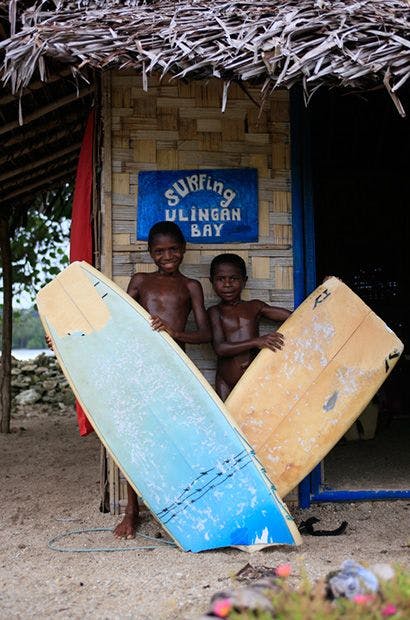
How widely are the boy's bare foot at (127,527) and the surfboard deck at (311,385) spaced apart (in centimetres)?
74

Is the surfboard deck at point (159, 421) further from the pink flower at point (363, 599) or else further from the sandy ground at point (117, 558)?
the pink flower at point (363, 599)

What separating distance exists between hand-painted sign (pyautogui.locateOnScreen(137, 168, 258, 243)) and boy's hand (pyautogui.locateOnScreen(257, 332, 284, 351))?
645 millimetres

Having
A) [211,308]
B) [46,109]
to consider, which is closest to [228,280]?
[211,308]

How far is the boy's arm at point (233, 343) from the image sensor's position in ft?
12.1

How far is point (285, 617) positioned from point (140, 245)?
2.42 m

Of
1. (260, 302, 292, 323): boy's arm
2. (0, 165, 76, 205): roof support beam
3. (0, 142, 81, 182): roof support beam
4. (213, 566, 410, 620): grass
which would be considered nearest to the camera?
(213, 566, 410, 620): grass

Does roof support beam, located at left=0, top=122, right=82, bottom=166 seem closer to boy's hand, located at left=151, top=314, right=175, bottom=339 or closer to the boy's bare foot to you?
boy's hand, located at left=151, top=314, right=175, bottom=339

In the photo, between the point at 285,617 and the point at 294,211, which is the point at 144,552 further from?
the point at 294,211

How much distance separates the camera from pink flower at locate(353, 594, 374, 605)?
2.05 m

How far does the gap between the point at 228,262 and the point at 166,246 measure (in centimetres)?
34

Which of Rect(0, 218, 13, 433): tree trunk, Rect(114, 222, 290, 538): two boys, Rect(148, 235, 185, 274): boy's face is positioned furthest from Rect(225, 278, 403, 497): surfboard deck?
Rect(0, 218, 13, 433): tree trunk

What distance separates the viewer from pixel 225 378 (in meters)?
3.92

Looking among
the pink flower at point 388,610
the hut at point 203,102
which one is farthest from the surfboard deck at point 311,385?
the pink flower at point 388,610

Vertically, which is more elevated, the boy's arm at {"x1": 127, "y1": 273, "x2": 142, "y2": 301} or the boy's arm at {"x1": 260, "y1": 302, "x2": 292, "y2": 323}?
the boy's arm at {"x1": 127, "y1": 273, "x2": 142, "y2": 301}
